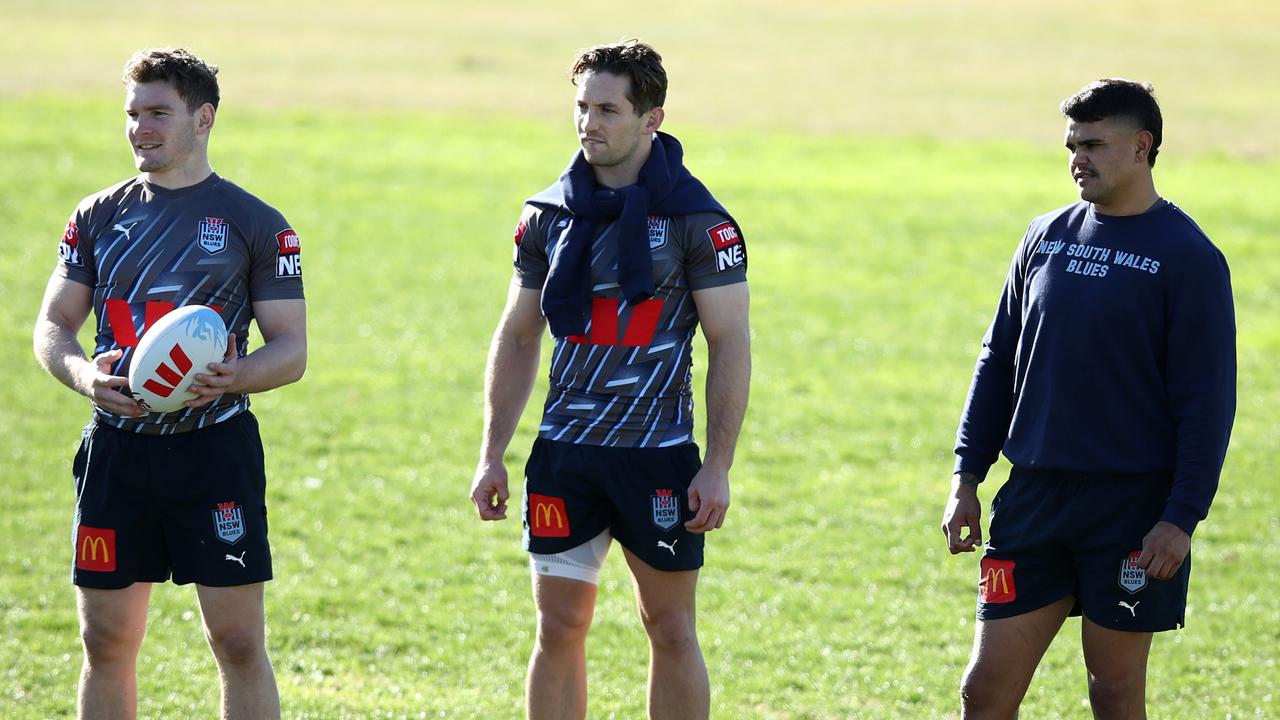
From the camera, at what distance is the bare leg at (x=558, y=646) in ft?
15.9

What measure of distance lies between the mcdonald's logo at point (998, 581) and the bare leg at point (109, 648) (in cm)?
272

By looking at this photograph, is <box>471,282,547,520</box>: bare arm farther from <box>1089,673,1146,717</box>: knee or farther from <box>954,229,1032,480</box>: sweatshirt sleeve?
<box>1089,673,1146,717</box>: knee

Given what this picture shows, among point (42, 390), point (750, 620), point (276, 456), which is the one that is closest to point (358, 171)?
point (42, 390)

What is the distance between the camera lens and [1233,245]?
17.4m

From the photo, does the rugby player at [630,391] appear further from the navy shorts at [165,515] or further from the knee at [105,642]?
the knee at [105,642]

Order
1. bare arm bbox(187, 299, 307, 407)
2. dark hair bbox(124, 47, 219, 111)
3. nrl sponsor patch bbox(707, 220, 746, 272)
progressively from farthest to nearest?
nrl sponsor patch bbox(707, 220, 746, 272) < dark hair bbox(124, 47, 219, 111) < bare arm bbox(187, 299, 307, 407)

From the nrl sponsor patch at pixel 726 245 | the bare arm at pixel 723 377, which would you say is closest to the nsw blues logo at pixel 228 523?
the bare arm at pixel 723 377

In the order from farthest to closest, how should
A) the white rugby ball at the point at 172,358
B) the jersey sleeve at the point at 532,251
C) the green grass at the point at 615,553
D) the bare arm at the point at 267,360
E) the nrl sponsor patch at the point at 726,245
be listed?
the green grass at the point at 615,553, the jersey sleeve at the point at 532,251, the nrl sponsor patch at the point at 726,245, the bare arm at the point at 267,360, the white rugby ball at the point at 172,358

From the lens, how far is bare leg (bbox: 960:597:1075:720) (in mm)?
4527

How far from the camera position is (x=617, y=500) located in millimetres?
4836

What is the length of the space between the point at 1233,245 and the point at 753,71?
22.4m

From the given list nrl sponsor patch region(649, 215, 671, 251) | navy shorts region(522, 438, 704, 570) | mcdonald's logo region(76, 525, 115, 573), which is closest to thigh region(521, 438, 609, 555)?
navy shorts region(522, 438, 704, 570)

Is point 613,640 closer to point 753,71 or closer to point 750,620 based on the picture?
point 750,620

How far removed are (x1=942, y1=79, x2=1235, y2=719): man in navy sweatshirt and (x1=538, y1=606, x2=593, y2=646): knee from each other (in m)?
1.25
